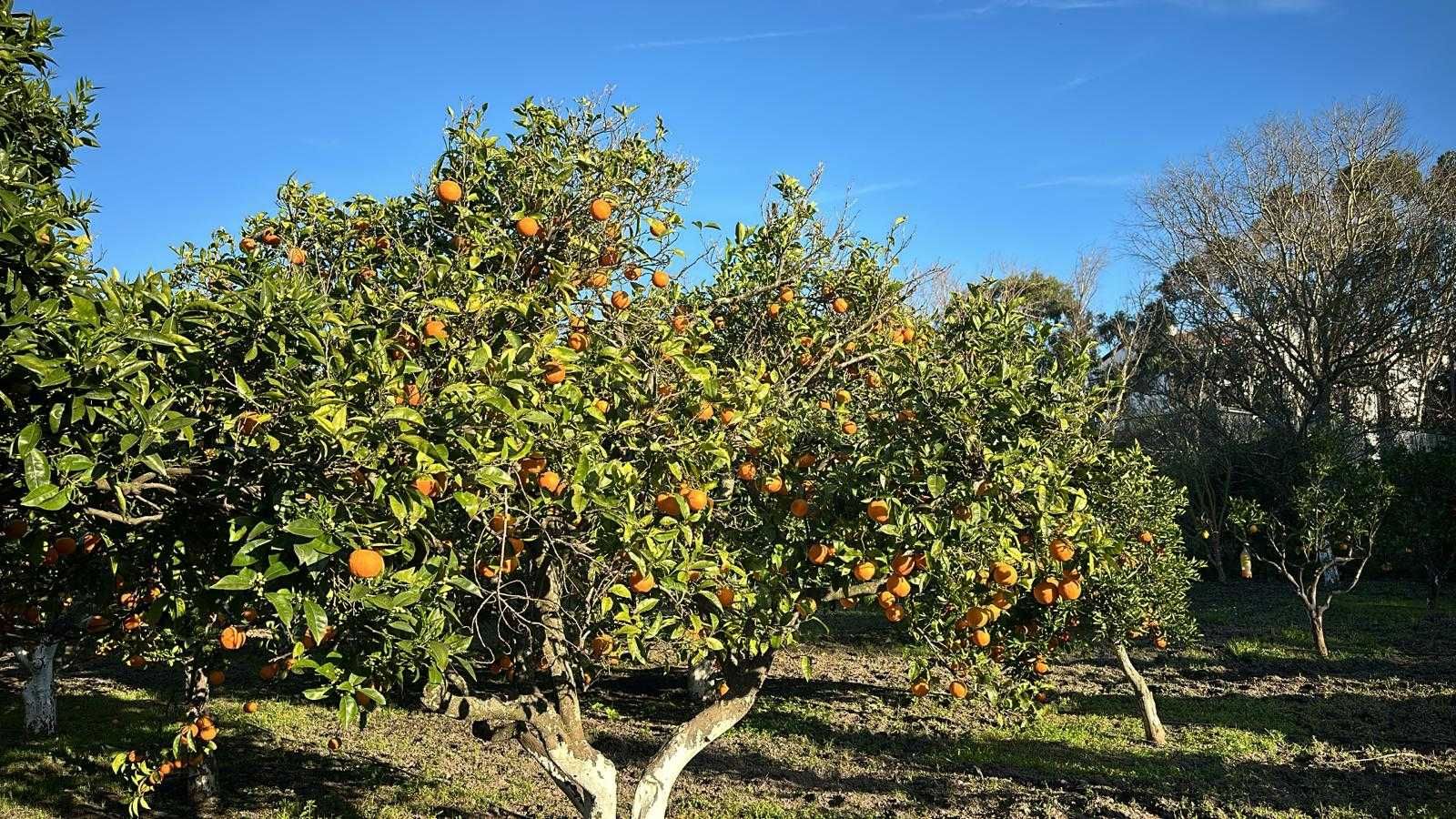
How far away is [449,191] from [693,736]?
10.6 feet

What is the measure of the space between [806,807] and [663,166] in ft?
16.2

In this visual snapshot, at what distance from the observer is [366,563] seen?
2590 mm

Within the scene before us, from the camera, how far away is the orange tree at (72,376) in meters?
2.45

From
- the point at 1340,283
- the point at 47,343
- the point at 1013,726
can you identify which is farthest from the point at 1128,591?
the point at 1340,283

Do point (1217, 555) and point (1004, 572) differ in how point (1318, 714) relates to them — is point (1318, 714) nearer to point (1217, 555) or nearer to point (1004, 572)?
point (1004, 572)

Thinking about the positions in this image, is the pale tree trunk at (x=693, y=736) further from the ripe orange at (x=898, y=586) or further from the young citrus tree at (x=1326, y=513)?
the young citrus tree at (x=1326, y=513)

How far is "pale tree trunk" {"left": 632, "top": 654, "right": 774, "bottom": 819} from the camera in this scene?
5.09m

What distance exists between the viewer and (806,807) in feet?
23.3

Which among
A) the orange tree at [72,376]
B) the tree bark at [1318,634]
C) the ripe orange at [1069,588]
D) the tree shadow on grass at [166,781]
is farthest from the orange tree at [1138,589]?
the orange tree at [72,376]

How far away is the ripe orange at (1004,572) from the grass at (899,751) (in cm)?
258

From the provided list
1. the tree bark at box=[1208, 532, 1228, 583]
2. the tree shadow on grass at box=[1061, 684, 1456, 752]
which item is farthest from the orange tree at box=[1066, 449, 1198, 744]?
the tree bark at box=[1208, 532, 1228, 583]

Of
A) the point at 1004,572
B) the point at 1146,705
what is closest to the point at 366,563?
the point at 1004,572

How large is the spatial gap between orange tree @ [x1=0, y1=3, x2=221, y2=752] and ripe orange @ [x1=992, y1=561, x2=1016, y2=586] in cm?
314

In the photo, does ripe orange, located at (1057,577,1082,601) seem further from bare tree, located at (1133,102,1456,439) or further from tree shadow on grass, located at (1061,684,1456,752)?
bare tree, located at (1133,102,1456,439)
